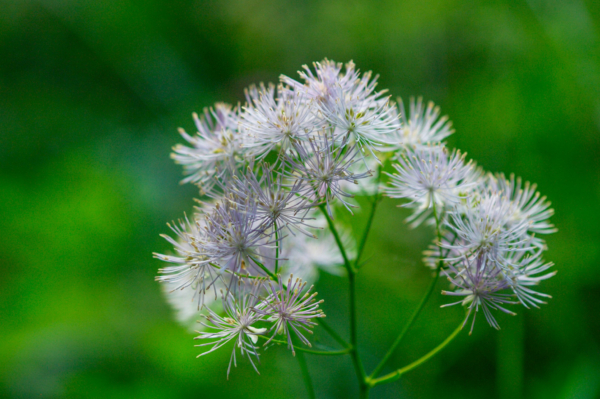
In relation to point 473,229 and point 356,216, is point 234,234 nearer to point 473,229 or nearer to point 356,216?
point 473,229

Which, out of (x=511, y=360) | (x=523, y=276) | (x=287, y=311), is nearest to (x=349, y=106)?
(x=287, y=311)

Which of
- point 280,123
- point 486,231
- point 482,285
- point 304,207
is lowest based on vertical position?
point 482,285

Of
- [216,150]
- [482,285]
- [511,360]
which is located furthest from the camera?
[511,360]

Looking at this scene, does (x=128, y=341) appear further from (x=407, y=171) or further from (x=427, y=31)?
(x=427, y=31)

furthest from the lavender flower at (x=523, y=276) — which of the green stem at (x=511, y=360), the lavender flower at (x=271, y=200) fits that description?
the green stem at (x=511, y=360)

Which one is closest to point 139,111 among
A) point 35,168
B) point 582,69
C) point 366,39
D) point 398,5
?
point 35,168

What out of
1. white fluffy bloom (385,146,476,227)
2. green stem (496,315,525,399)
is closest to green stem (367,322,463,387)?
white fluffy bloom (385,146,476,227)

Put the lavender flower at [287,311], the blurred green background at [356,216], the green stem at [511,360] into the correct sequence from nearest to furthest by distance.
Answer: the lavender flower at [287,311]
the green stem at [511,360]
the blurred green background at [356,216]

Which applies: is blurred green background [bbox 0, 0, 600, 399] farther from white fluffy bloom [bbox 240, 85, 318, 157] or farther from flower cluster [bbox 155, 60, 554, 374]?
Answer: white fluffy bloom [bbox 240, 85, 318, 157]

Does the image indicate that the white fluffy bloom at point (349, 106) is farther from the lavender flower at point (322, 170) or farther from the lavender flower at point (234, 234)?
the lavender flower at point (234, 234)
